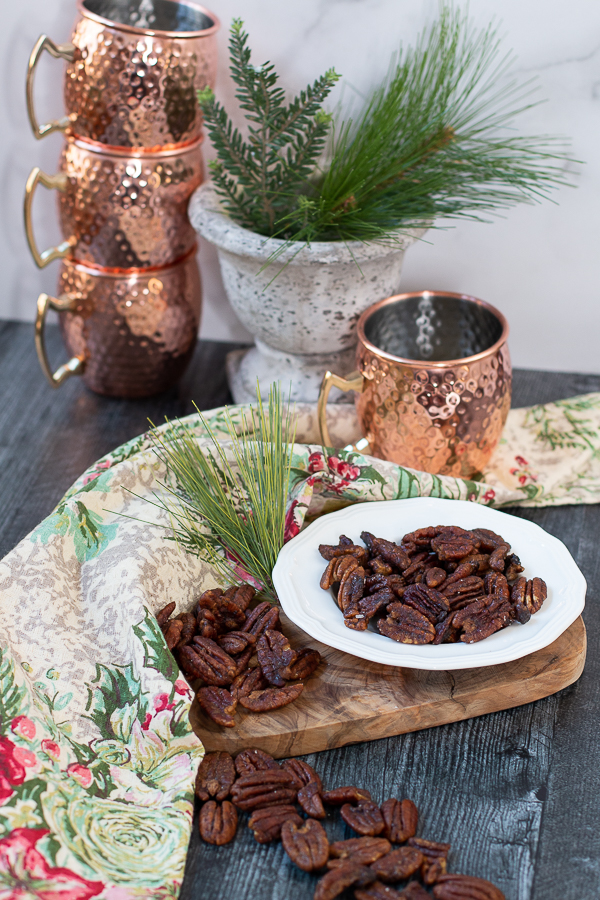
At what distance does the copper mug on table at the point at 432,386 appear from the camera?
728mm

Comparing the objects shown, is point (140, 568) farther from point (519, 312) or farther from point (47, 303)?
point (519, 312)

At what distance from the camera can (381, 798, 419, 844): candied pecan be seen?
0.51m

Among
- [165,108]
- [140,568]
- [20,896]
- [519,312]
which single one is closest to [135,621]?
[140,568]

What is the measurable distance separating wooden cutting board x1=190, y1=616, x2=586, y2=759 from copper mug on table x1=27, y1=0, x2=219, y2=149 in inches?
20.6

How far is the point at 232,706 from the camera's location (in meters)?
0.57

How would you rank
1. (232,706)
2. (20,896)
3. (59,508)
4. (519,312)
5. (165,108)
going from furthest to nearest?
(519,312) < (165,108) < (59,508) < (232,706) < (20,896)

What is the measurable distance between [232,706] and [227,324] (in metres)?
0.61

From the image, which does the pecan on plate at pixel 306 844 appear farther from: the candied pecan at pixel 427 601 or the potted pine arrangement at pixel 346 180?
the potted pine arrangement at pixel 346 180

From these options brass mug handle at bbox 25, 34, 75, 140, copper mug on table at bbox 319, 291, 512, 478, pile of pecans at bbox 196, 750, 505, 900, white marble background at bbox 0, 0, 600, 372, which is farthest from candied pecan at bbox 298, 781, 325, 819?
brass mug handle at bbox 25, 34, 75, 140

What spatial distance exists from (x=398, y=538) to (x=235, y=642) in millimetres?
162

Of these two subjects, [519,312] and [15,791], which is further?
[519,312]

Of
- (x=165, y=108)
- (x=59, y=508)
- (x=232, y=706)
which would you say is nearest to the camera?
(x=232, y=706)

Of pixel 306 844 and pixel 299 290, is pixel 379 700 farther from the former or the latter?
pixel 299 290

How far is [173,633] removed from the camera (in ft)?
1.99
